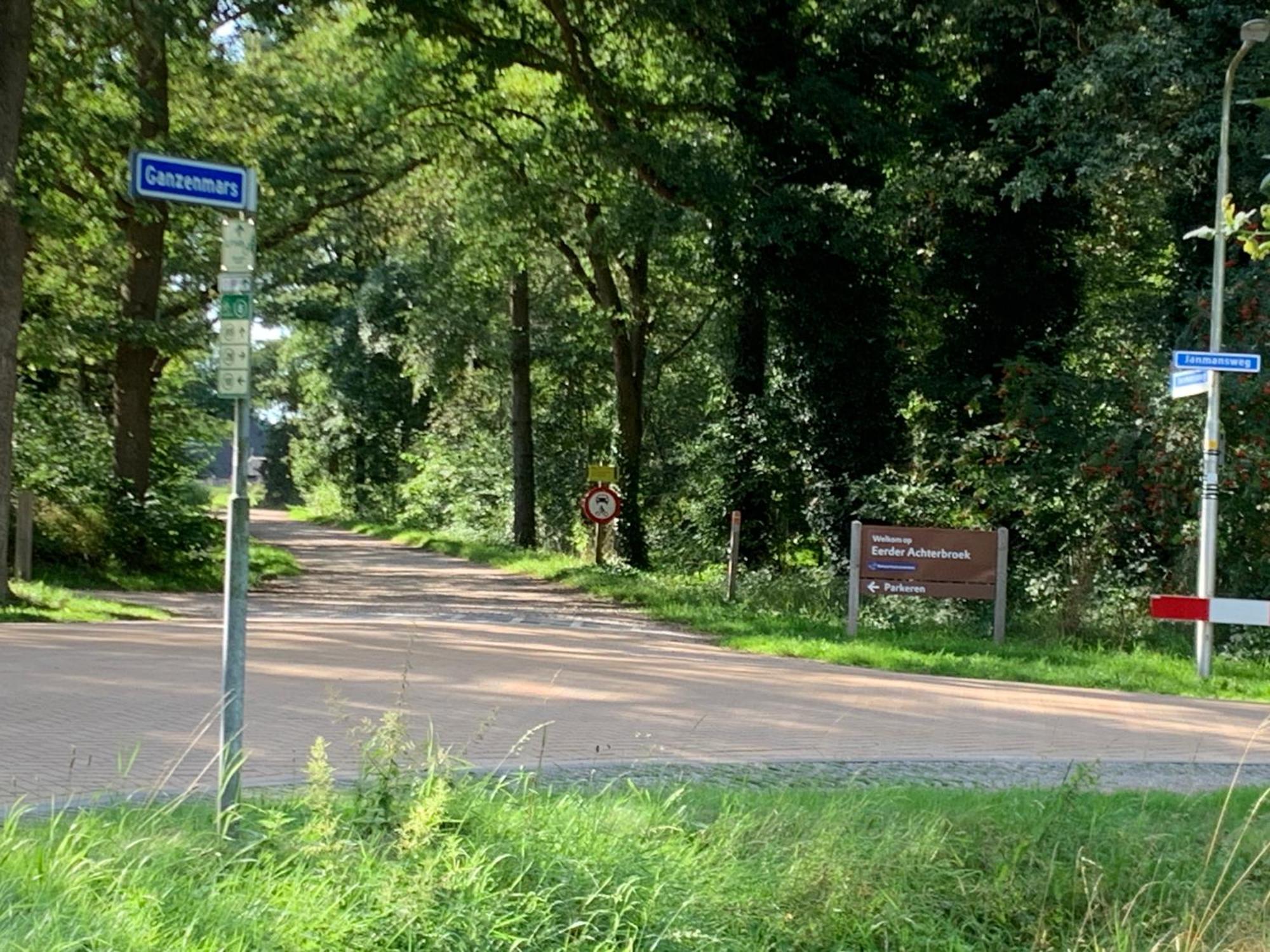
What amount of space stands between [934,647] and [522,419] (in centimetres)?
1901

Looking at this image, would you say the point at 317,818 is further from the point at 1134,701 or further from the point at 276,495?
the point at 276,495

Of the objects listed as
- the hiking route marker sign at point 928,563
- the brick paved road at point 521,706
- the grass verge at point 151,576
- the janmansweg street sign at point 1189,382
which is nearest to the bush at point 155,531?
the grass verge at point 151,576

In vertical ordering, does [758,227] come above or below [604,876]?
above

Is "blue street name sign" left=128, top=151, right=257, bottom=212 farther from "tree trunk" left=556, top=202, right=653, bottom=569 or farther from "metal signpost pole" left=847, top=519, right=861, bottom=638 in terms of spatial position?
"tree trunk" left=556, top=202, right=653, bottom=569

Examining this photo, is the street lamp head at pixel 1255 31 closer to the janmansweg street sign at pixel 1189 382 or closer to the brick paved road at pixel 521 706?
the janmansweg street sign at pixel 1189 382

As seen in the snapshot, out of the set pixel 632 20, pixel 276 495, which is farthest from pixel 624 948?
pixel 276 495

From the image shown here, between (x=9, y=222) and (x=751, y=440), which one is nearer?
(x=9, y=222)

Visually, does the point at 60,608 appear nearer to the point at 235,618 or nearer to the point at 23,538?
the point at 23,538

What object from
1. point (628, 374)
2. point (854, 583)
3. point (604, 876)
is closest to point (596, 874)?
point (604, 876)

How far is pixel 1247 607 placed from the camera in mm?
11703

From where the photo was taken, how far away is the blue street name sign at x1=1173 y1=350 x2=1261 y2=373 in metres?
13.0

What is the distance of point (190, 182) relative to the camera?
481 cm

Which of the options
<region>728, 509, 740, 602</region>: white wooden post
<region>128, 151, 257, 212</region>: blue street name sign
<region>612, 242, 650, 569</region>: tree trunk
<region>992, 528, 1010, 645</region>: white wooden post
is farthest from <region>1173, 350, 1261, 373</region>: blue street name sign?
<region>612, 242, 650, 569</region>: tree trunk

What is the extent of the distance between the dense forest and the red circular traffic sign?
2.15m
